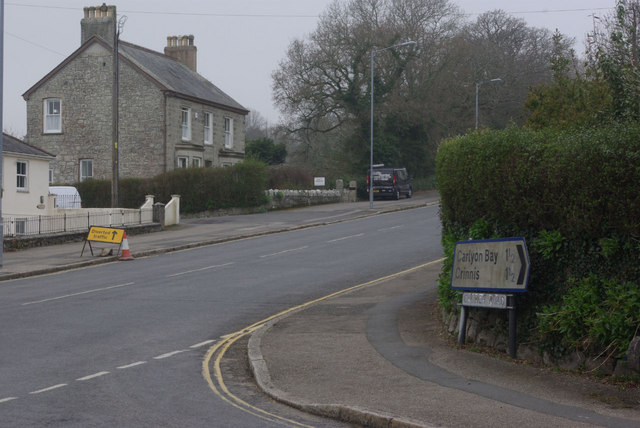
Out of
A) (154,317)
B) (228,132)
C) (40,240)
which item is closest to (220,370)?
(154,317)

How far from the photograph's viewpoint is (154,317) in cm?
1376

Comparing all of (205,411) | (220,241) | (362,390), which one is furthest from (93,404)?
(220,241)

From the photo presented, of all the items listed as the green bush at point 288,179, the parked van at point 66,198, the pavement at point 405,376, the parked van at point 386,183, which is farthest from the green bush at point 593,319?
the parked van at point 386,183

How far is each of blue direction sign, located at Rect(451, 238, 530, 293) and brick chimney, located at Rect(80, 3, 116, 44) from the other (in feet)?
129

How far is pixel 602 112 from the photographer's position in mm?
11609

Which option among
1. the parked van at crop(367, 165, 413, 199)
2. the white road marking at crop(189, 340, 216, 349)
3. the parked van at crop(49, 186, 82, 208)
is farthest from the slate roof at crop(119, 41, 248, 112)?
the white road marking at crop(189, 340, 216, 349)

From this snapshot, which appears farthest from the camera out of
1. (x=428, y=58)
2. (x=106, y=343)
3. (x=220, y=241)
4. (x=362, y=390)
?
(x=428, y=58)

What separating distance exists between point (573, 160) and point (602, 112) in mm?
3450

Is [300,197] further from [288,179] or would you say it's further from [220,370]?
[220,370]

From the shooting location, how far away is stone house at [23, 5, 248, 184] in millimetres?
44062

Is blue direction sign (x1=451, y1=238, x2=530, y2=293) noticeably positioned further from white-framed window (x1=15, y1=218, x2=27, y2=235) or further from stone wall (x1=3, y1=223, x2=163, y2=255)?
white-framed window (x1=15, y1=218, x2=27, y2=235)

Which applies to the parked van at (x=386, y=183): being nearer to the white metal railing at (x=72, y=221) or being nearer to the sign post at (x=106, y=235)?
the white metal railing at (x=72, y=221)

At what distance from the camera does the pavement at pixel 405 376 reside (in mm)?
7090

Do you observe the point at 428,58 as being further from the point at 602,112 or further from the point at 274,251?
the point at 602,112
